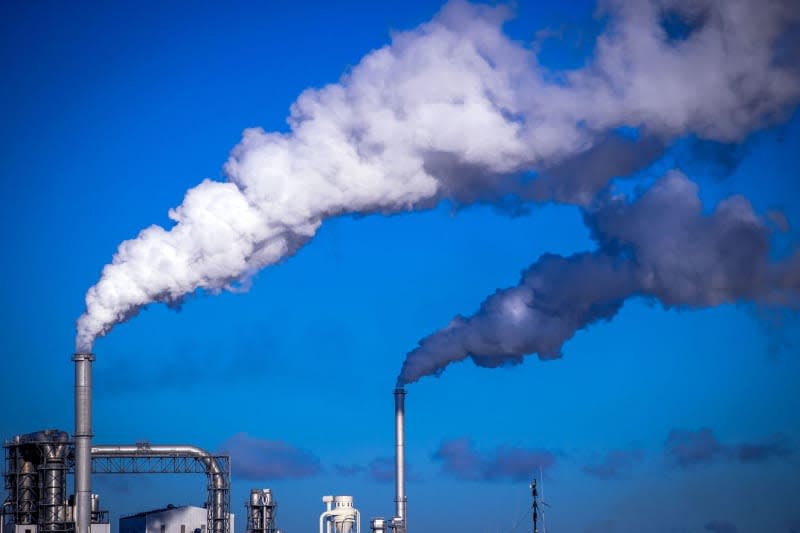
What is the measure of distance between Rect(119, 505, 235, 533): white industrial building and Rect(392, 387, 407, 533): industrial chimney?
11.9 m

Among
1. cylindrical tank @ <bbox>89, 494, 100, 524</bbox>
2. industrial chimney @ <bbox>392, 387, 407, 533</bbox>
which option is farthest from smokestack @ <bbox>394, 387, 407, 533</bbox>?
cylindrical tank @ <bbox>89, 494, 100, 524</bbox>

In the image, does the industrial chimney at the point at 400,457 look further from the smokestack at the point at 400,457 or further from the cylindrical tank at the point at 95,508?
the cylindrical tank at the point at 95,508

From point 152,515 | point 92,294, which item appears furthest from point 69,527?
point 152,515

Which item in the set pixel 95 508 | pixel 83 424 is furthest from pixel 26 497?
pixel 83 424

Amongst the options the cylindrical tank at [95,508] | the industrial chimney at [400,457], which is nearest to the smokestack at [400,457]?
the industrial chimney at [400,457]

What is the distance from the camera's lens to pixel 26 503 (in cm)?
7294

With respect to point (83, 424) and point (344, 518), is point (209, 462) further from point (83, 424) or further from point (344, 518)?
point (83, 424)

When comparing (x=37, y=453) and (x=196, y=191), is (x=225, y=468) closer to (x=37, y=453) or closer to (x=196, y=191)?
(x=37, y=453)

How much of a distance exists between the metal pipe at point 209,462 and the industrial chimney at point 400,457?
1107 centimetres

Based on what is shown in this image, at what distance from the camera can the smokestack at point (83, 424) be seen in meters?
65.7

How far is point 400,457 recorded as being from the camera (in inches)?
3184

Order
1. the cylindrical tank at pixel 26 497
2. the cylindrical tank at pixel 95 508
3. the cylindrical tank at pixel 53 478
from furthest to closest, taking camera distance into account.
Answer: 1. the cylindrical tank at pixel 95 508
2. the cylindrical tank at pixel 26 497
3. the cylindrical tank at pixel 53 478

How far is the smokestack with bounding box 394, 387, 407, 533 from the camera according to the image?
3155 inches

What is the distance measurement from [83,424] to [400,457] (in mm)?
21731
